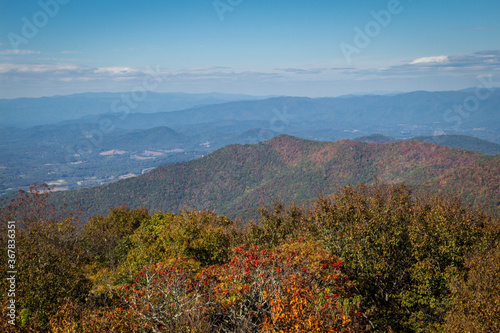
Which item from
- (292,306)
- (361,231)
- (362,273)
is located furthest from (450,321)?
(292,306)

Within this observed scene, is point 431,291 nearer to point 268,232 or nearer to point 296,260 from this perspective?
point 296,260

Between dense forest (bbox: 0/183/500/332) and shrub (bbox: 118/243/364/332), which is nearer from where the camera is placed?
shrub (bbox: 118/243/364/332)

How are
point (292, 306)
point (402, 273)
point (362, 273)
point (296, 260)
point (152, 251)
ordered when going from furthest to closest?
1. point (152, 251)
2. point (402, 273)
3. point (362, 273)
4. point (296, 260)
5. point (292, 306)

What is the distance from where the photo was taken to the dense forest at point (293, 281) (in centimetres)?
1102

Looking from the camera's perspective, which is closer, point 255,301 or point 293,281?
point 293,281

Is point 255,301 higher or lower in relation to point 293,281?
lower

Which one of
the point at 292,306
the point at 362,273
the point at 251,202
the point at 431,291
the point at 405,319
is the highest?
the point at 292,306

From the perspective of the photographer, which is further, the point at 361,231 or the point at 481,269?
the point at 361,231

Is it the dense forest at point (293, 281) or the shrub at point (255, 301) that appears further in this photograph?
the dense forest at point (293, 281)

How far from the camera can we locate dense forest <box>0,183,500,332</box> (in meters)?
11.0

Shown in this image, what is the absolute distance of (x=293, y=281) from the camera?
1236 centimetres

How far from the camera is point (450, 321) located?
604 inches

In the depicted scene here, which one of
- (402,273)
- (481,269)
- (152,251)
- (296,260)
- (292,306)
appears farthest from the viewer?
(152,251)

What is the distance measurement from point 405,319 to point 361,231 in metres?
6.24
